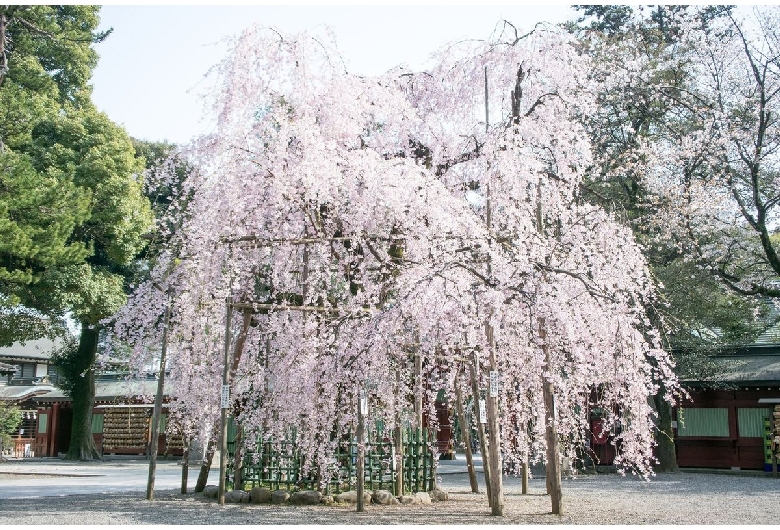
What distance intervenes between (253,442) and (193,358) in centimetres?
214

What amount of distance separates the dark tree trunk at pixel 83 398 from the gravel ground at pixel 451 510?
50.8 feet

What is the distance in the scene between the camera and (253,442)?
A: 38.2ft

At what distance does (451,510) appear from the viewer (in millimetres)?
11086

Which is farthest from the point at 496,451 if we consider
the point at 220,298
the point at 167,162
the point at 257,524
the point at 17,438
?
the point at 17,438

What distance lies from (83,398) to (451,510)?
68.2 ft

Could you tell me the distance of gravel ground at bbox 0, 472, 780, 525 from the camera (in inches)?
374

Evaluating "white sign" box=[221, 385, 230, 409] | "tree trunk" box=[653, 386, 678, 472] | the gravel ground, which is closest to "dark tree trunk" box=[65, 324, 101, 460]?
the gravel ground

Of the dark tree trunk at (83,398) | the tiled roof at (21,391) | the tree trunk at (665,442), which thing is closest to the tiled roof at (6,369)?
the tiled roof at (21,391)

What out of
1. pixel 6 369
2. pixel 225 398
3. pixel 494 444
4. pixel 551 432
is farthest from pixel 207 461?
pixel 6 369

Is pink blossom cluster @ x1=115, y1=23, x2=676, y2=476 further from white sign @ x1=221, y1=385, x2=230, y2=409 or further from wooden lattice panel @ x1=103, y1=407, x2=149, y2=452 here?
wooden lattice panel @ x1=103, y1=407, x2=149, y2=452

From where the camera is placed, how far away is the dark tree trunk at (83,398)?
27.8 metres

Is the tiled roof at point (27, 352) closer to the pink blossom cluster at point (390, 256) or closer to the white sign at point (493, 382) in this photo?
the pink blossom cluster at point (390, 256)

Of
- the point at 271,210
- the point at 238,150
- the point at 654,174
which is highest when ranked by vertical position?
the point at 654,174

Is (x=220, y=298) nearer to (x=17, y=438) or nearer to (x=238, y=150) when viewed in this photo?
(x=238, y=150)
